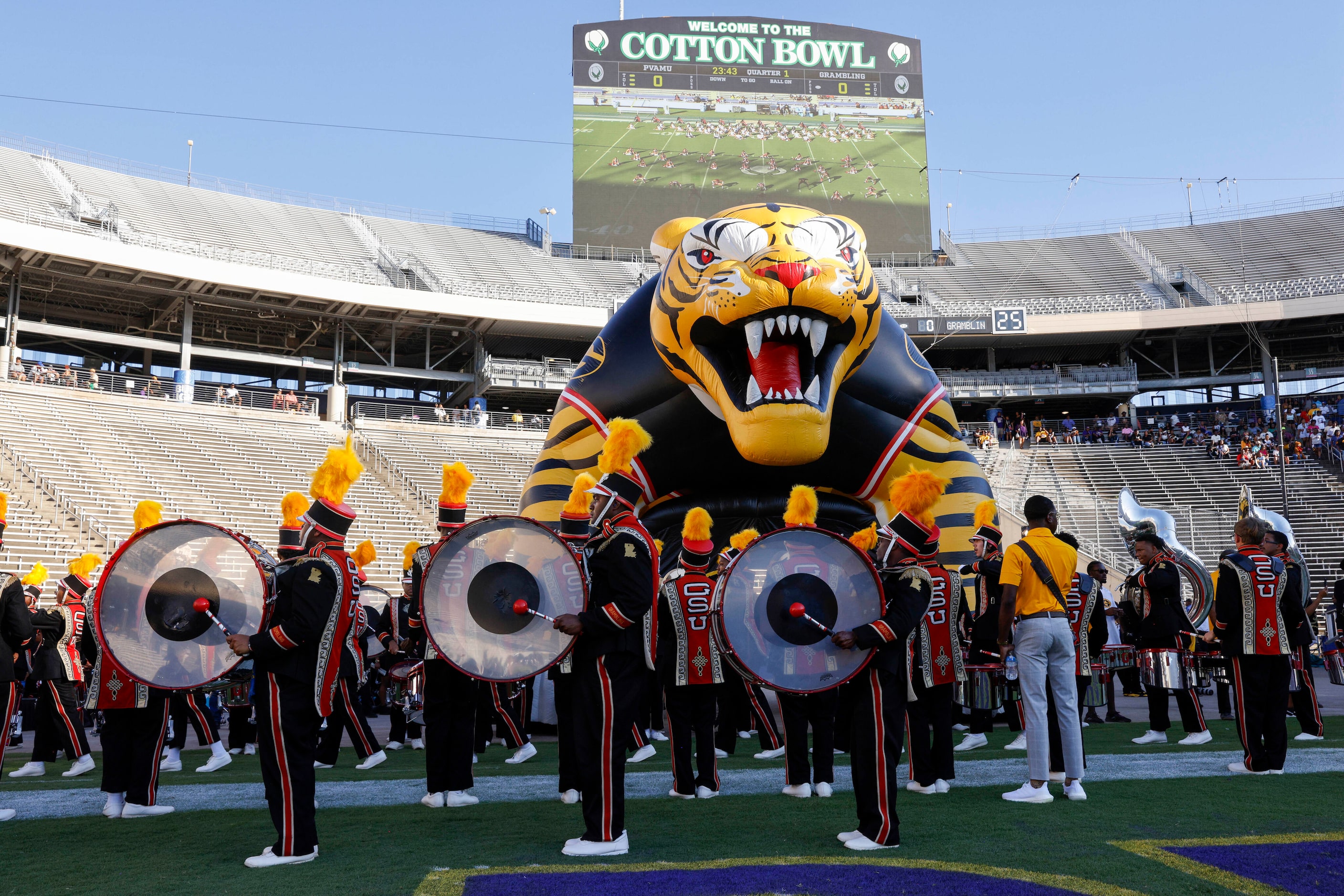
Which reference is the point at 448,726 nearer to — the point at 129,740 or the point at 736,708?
the point at 129,740

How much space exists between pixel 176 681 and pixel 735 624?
7.23 ft

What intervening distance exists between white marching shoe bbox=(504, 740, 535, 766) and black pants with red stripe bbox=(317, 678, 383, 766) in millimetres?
913

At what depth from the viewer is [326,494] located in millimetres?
4043

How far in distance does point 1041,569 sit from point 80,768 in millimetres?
6013

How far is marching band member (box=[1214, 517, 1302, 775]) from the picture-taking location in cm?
543

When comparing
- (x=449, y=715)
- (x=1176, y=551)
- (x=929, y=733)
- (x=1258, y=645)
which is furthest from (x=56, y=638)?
(x=1176, y=551)

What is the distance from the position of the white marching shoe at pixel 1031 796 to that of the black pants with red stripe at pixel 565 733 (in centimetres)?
193

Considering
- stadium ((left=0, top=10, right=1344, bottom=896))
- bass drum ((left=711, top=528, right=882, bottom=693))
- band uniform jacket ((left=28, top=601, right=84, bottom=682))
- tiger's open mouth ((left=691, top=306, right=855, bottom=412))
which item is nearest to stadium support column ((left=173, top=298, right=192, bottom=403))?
stadium ((left=0, top=10, right=1344, bottom=896))

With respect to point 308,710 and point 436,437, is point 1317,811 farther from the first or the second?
point 436,437

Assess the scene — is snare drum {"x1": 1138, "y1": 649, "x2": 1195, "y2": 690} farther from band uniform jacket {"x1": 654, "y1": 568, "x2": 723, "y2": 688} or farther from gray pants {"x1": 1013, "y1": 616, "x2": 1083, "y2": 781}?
band uniform jacket {"x1": 654, "y1": 568, "x2": 723, "y2": 688}

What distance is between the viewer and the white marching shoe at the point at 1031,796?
4.64 metres

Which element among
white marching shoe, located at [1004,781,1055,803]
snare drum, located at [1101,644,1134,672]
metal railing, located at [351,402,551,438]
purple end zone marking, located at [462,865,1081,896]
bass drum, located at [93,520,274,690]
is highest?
metal railing, located at [351,402,551,438]

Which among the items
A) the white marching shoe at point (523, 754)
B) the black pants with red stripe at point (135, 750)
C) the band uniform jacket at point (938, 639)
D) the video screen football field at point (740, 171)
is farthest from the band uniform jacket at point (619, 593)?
the video screen football field at point (740, 171)

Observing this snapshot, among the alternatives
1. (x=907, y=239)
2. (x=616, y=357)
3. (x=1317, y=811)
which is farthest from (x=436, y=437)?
(x=1317, y=811)
